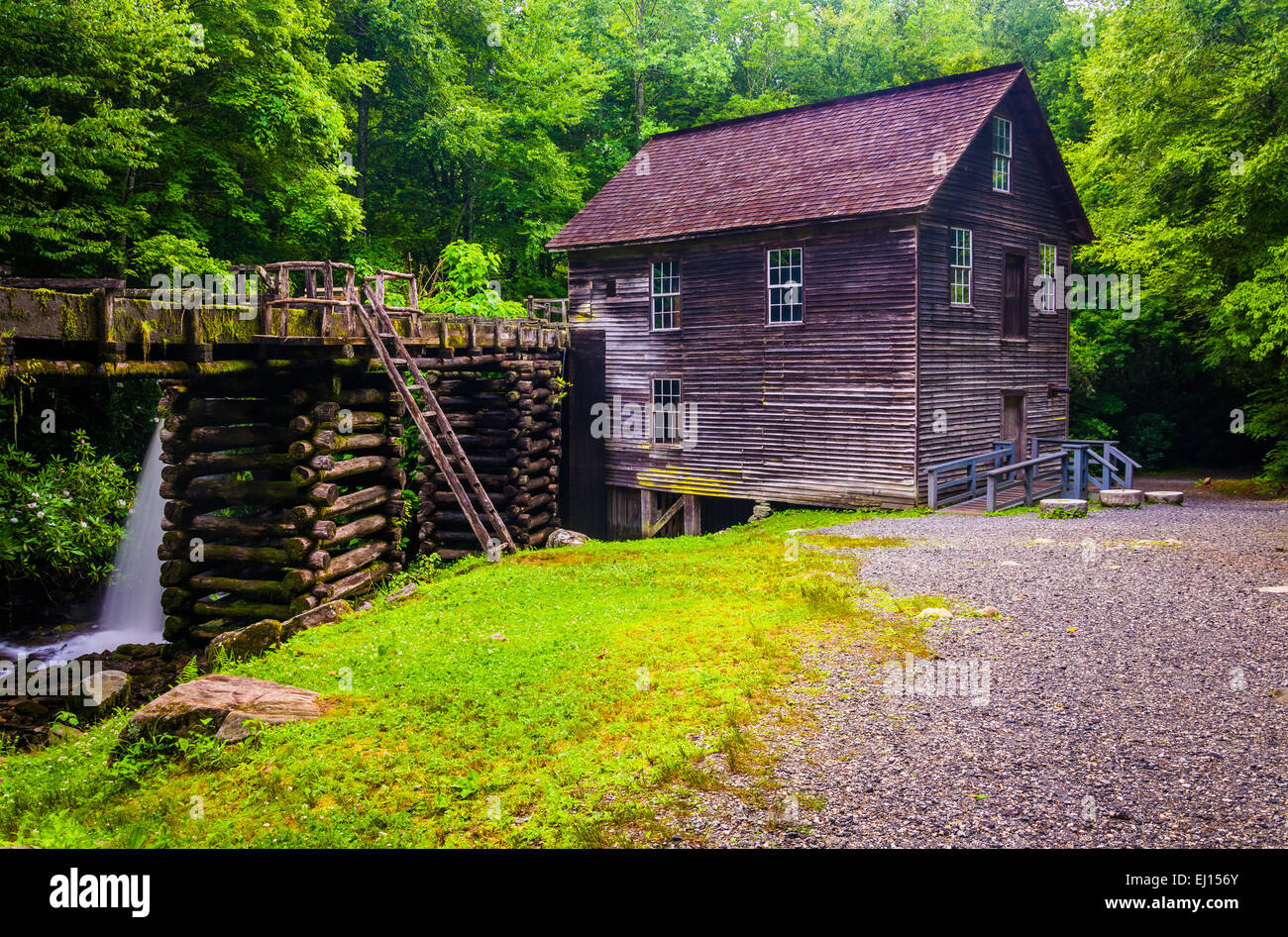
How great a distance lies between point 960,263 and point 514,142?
18.2 m

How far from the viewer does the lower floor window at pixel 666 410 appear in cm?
2389

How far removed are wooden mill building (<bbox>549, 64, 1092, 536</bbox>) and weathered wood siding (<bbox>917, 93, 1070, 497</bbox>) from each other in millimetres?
64

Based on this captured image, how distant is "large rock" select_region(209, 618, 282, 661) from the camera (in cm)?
1009

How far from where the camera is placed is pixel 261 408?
45.1 feet

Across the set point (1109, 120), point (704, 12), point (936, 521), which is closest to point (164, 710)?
point (936, 521)

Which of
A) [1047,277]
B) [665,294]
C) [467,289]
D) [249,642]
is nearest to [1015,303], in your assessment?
[1047,277]

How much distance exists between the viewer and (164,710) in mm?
7309

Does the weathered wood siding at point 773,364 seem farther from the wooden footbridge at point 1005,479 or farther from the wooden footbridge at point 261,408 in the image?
the wooden footbridge at point 261,408

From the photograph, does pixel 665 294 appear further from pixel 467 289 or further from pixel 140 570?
pixel 140 570

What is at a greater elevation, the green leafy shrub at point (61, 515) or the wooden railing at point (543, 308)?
the wooden railing at point (543, 308)

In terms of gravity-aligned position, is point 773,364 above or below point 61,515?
above

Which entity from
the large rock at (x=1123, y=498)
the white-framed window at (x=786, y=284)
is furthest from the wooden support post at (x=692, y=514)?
the large rock at (x=1123, y=498)

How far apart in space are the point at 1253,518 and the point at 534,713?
1644 centimetres

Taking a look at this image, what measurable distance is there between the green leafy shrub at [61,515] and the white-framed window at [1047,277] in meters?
22.0
